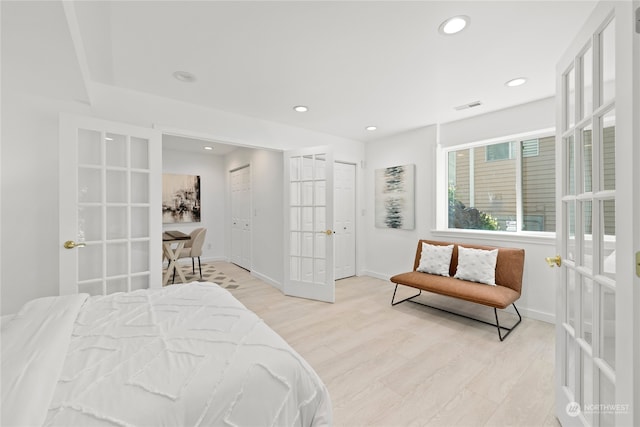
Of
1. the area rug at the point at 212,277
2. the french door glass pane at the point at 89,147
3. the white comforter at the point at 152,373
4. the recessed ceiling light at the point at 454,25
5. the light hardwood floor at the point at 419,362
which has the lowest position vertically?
the light hardwood floor at the point at 419,362

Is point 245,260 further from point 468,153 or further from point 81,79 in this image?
point 468,153

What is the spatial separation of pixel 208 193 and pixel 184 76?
3.92m

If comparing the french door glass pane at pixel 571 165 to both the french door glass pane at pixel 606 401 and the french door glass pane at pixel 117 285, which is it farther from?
the french door glass pane at pixel 117 285

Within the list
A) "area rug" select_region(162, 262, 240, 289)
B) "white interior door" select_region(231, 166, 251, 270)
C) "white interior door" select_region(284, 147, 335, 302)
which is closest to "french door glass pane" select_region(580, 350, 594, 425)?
"white interior door" select_region(284, 147, 335, 302)

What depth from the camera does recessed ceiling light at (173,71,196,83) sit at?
2.32m

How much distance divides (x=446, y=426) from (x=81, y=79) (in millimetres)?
3401

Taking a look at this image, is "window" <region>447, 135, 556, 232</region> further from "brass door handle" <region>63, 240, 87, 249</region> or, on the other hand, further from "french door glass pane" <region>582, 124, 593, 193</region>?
"brass door handle" <region>63, 240, 87, 249</region>

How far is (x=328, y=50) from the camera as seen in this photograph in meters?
1.98

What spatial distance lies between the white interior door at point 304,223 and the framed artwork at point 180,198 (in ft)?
9.79

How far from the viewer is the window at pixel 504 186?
296 centimetres

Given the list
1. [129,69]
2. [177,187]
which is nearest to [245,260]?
[177,187]

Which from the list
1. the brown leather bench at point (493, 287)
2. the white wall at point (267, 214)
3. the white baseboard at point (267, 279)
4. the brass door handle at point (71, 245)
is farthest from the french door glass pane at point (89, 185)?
the brown leather bench at point (493, 287)

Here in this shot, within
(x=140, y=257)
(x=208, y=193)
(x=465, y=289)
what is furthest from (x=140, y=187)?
(x=208, y=193)

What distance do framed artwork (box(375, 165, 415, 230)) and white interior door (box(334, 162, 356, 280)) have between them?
44 cm
